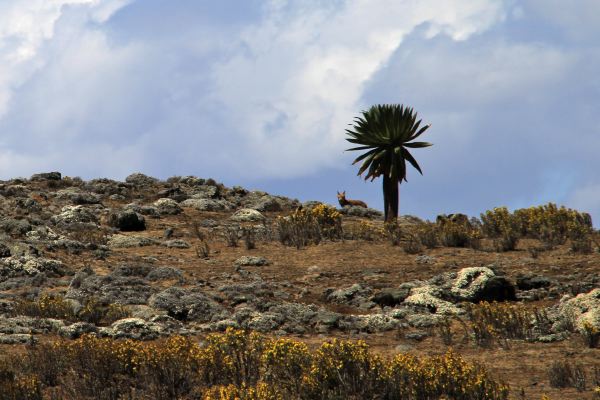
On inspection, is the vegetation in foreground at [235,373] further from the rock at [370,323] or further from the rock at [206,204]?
the rock at [206,204]

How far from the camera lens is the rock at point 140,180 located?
141ft

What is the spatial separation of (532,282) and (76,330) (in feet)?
35.5

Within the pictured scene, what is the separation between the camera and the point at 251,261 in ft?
82.2

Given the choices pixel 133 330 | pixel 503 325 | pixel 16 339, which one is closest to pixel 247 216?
pixel 133 330

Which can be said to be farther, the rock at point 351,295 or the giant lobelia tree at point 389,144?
the giant lobelia tree at point 389,144

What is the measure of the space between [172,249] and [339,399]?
17.7 meters

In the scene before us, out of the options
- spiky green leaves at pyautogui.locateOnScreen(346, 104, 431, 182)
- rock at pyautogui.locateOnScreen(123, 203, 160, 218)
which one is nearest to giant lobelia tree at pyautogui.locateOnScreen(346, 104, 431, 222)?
spiky green leaves at pyautogui.locateOnScreen(346, 104, 431, 182)

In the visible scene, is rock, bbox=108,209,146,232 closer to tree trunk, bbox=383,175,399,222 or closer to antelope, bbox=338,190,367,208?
tree trunk, bbox=383,175,399,222

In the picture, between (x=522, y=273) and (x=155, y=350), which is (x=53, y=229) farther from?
(x=155, y=350)

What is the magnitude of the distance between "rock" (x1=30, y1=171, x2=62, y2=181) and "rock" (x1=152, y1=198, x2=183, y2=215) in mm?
9252

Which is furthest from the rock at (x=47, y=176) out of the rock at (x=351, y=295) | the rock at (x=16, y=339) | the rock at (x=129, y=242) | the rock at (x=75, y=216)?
the rock at (x=16, y=339)

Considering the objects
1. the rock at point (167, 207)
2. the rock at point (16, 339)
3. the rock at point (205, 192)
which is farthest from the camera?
the rock at point (205, 192)

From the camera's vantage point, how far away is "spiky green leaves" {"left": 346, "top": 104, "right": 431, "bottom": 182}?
107 feet

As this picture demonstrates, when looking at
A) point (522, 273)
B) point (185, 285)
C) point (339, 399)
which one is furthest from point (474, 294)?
point (339, 399)
